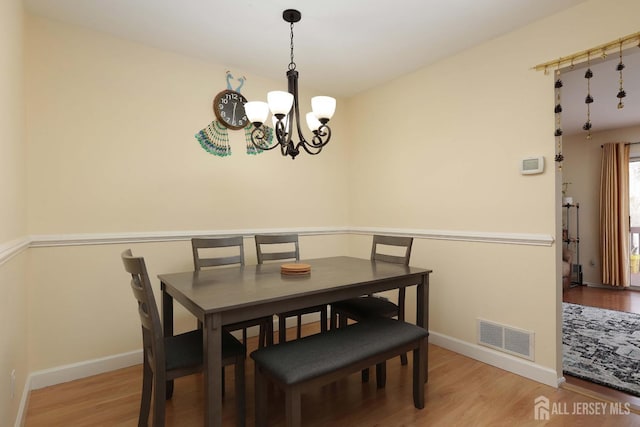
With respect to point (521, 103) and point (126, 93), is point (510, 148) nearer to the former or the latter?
point (521, 103)

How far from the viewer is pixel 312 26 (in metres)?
2.32

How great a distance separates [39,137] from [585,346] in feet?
14.4

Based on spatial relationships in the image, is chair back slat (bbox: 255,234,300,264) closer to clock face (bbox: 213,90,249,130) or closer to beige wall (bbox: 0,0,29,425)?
clock face (bbox: 213,90,249,130)

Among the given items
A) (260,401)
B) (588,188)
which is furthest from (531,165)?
(588,188)

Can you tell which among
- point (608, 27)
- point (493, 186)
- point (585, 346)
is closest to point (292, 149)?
point (493, 186)

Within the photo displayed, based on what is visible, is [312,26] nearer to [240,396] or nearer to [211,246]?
[211,246]

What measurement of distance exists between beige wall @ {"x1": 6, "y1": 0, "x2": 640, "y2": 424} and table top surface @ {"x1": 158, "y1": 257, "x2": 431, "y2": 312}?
0.73m

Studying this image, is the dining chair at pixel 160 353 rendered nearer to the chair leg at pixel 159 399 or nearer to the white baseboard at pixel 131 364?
the chair leg at pixel 159 399

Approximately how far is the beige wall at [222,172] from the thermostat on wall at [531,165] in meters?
0.05

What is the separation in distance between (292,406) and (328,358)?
0.25 m

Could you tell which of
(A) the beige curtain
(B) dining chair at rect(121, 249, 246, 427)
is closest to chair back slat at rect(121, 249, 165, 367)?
(B) dining chair at rect(121, 249, 246, 427)

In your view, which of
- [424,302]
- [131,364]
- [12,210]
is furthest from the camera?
[131,364]

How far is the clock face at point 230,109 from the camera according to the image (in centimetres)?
288

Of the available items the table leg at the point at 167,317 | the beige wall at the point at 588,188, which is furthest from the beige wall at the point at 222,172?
the beige wall at the point at 588,188
